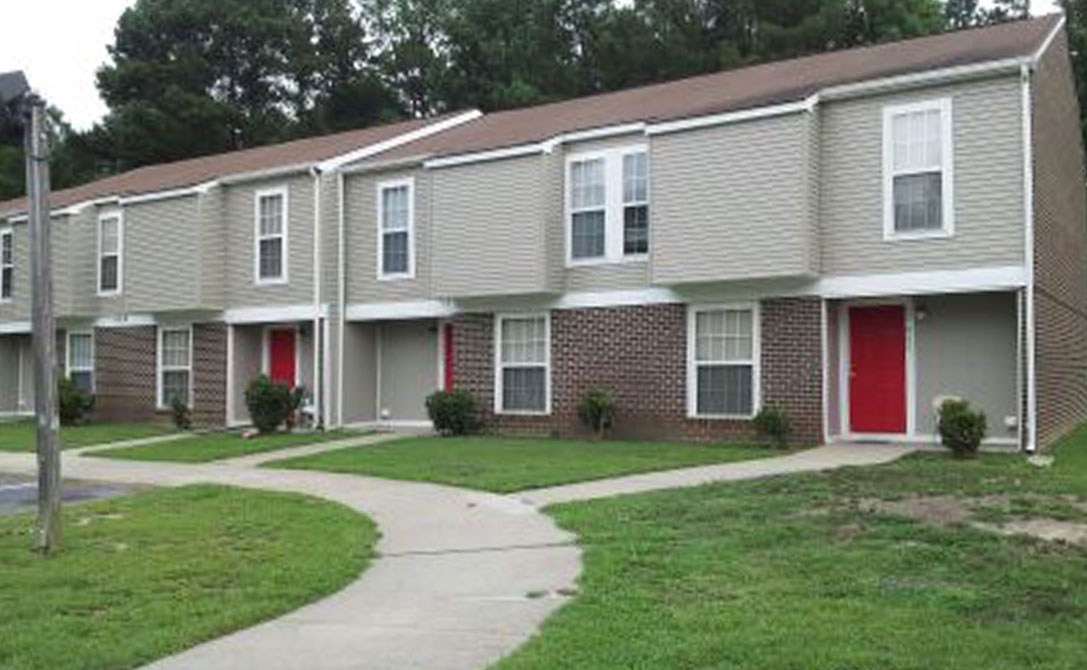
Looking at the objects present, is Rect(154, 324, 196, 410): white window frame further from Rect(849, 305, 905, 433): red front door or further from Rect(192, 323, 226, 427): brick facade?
Rect(849, 305, 905, 433): red front door

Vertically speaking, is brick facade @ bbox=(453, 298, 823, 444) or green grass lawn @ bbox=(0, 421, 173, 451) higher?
brick facade @ bbox=(453, 298, 823, 444)

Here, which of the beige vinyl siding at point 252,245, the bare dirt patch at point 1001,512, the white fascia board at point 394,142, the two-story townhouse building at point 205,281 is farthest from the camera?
the two-story townhouse building at point 205,281

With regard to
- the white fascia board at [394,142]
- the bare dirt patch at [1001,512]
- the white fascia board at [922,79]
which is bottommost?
the bare dirt patch at [1001,512]

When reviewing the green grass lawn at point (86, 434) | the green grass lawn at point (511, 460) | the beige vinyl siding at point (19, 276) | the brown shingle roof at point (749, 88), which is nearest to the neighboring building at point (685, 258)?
the brown shingle roof at point (749, 88)

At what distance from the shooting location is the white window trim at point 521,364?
23.6 meters

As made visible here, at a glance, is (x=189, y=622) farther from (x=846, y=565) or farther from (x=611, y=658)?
(x=846, y=565)

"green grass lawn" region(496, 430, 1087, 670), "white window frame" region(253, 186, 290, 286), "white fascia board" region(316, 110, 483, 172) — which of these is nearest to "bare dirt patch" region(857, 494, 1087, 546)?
"green grass lawn" region(496, 430, 1087, 670)

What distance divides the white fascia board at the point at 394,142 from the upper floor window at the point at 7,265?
11.9 meters

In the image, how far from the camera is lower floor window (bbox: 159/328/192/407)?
2973 centimetres

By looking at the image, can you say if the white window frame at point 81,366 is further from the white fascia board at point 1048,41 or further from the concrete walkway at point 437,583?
the white fascia board at point 1048,41

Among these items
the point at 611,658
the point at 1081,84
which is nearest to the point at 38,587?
the point at 611,658

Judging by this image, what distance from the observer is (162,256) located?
1161 inches

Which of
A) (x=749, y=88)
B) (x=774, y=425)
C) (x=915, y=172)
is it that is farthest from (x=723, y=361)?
(x=749, y=88)

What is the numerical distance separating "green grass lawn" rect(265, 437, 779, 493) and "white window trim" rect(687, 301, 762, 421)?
2.99 feet
